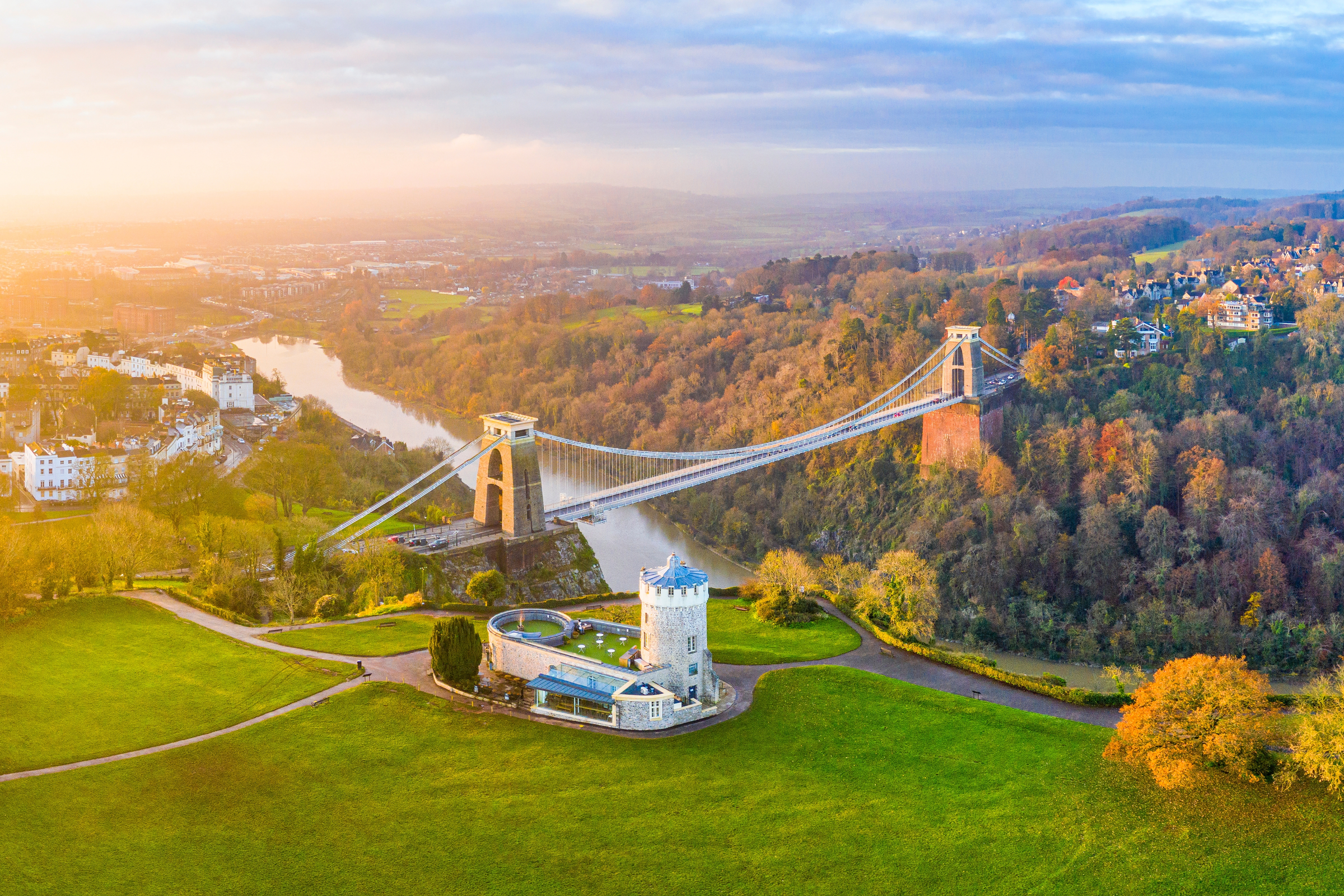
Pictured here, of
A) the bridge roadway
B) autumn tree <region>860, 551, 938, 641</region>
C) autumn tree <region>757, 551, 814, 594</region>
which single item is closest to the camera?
autumn tree <region>860, 551, 938, 641</region>

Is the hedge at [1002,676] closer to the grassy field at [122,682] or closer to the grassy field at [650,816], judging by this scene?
the grassy field at [650,816]

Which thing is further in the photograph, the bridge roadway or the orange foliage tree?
the bridge roadway

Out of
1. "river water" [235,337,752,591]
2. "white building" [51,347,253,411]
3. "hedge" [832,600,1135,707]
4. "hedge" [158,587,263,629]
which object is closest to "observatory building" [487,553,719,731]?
"hedge" [832,600,1135,707]

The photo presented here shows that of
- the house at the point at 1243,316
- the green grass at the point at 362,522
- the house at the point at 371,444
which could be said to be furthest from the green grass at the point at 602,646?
the house at the point at 1243,316

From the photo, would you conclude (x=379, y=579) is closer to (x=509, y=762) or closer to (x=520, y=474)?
(x=520, y=474)

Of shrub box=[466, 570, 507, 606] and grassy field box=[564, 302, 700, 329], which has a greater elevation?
grassy field box=[564, 302, 700, 329]

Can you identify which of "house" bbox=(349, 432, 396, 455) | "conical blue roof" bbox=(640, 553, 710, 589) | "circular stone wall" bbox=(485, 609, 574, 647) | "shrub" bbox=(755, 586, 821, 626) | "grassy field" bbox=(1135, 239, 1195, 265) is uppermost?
"grassy field" bbox=(1135, 239, 1195, 265)

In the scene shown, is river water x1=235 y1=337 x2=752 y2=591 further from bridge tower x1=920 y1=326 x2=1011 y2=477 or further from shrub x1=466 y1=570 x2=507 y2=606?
bridge tower x1=920 y1=326 x2=1011 y2=477

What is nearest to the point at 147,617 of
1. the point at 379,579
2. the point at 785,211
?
the point at 379,579

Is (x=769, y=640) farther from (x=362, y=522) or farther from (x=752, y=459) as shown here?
(x=362, y=522)
